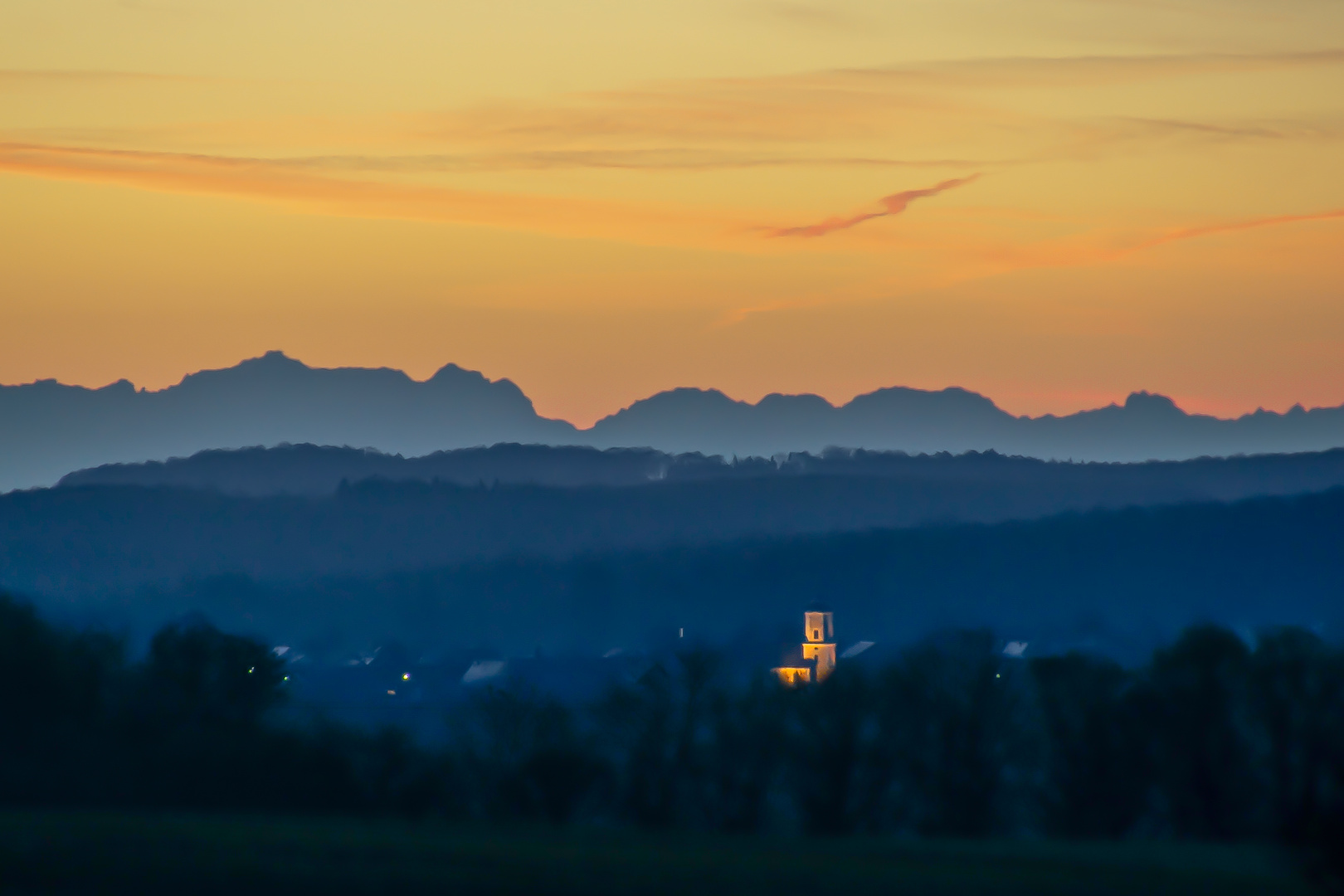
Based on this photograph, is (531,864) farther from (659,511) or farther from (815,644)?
(659,511)

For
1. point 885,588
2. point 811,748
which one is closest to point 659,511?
point 885,588

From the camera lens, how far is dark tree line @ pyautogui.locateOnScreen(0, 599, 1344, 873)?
37.6m

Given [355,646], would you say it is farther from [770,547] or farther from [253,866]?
[253,866]

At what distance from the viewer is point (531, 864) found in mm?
20344

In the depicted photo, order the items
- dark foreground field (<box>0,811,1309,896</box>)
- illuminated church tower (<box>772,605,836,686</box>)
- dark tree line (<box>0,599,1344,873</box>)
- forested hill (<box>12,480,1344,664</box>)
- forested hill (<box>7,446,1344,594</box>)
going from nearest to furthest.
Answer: dark foreground field (<box>0,811,1309,896</box>) → dark tree line (<box>0,599,1344,873</box>) → forested hill (<box>12,480,1344,664</box>) → illuminated church tower (<box>772,605,836,686</box>) → forested hill (<box>7,446,1344,594</box>)

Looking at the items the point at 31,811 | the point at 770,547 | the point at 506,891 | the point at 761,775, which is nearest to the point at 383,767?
the point at 761,775

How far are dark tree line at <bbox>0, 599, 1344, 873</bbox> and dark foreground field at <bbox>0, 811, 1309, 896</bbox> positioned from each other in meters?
12.3

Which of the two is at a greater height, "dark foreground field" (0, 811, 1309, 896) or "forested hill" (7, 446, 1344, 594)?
"forested hill" (7, 446, 1344, 594)

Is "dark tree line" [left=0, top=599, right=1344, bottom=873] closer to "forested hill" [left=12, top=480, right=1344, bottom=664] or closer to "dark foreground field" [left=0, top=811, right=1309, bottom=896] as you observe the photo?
"dark foreground field" [left=0, top=811, right=1309, bottom=896]

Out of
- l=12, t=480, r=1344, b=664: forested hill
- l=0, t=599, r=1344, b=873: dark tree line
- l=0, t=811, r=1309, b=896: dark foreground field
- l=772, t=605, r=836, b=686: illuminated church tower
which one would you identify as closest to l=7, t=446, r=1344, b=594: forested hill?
l=12, t=480, r=1344, b=664: forested hill

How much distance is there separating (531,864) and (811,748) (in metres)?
25.5

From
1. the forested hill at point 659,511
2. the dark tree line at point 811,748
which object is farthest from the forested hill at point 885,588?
the dark tree line at point 811,748

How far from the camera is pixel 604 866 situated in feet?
66.8

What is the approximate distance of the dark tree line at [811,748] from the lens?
37562 millimetres
